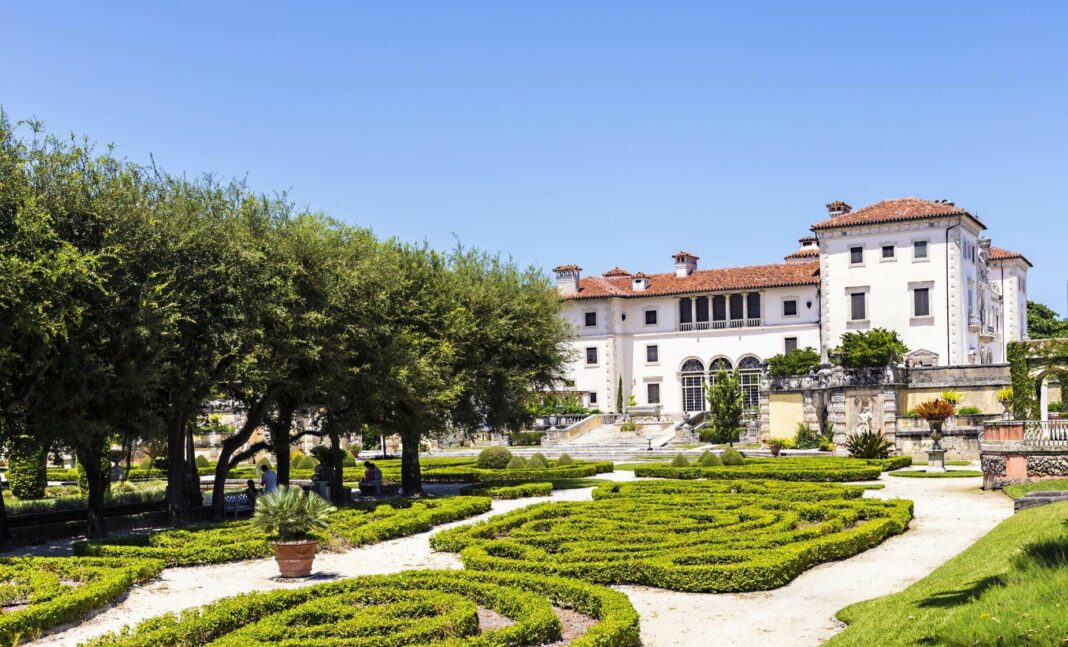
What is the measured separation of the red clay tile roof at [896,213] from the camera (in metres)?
61.9

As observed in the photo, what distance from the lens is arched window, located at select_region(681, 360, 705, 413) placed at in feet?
240

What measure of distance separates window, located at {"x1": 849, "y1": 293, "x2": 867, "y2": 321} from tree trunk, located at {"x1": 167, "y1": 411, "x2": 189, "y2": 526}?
49.8m

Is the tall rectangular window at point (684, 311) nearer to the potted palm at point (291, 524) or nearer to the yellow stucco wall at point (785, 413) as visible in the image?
the yellow stucco wall at point (785, 413)

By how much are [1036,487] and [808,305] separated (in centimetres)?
4535

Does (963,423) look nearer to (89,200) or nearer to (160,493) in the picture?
(160,493)

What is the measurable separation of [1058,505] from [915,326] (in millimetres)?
46856

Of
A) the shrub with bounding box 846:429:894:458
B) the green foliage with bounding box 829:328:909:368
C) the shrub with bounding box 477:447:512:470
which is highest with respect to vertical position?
the green foliage with bounding box 829:328:909:368

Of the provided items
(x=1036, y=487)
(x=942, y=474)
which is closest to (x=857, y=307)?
Result: (x=942, y=474)

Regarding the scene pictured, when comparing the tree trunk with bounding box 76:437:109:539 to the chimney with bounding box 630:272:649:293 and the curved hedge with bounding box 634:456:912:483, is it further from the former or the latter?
the chimney with bounding box 630:272:649:293

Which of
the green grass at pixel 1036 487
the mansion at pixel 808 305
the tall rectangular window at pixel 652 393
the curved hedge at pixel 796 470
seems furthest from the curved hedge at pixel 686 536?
the tall rectangular window at pixel 652 393

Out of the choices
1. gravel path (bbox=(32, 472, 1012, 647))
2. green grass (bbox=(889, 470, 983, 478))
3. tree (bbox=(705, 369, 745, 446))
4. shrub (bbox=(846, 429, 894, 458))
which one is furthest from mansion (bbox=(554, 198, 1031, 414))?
gravel path (bbox=(32, 472, 1012, 647))

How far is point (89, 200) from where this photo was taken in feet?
66.0

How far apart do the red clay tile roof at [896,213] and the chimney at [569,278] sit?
19.1 metres

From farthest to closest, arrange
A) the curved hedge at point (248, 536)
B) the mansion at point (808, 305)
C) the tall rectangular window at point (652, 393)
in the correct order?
the tall rectangular window at point (652, 393) < the mansion at point (808, 305) < the curved hedge at point (248, 536)
